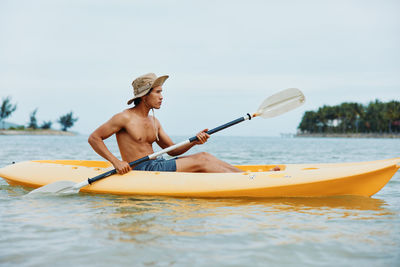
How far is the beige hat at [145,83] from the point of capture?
4254 mm

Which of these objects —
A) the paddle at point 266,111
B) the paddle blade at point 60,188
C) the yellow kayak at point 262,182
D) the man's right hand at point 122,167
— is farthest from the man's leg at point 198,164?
the paddle blade at point 60,188

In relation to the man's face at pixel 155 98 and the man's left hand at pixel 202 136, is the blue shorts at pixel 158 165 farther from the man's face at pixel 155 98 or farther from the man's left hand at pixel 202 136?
the man's face at pixel 155 98

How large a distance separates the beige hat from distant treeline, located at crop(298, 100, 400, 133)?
241 feet

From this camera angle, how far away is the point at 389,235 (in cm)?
293

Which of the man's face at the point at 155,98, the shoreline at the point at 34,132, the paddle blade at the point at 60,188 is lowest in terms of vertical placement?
the paddle blade at the point at 60,188

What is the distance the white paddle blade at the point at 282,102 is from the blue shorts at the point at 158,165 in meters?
1.36

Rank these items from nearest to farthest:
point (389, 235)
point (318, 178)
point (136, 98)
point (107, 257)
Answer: point (107, 257) < point (389, 235) < point (318, 178) < point (136, 98)

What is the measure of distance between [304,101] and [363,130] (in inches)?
3238

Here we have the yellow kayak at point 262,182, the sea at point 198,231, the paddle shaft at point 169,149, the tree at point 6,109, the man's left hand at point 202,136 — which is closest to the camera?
the sea at point 198,231

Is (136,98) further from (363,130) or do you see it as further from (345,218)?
(363,130)

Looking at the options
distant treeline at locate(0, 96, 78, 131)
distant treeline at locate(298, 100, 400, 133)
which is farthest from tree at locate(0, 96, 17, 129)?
distant treeline at locate(298, 100, 400, 133)

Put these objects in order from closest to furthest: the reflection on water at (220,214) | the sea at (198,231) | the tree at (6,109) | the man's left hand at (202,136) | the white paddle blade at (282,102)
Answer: the sea at (198,231) < the reflection on water at (220,214) < the man's left hand at (202,136) < the white paddle blade at (282,102) < the tree at (6,109)

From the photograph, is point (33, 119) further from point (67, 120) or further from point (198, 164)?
point (198, 164)

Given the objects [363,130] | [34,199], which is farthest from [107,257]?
[363,130]
